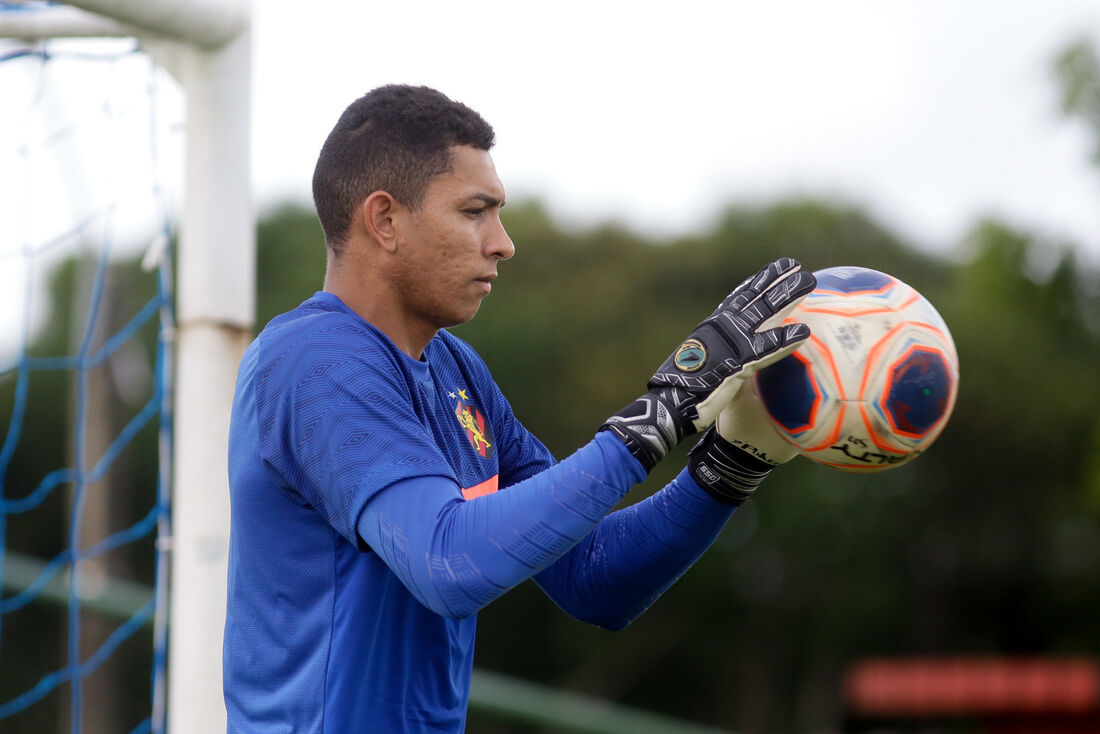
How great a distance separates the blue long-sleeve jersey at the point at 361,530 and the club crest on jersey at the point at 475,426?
82 millimetres

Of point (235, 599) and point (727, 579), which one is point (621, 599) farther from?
point (727, 579)

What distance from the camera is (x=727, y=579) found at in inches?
1037

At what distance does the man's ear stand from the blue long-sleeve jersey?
158mm

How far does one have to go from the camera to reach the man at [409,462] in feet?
6.60

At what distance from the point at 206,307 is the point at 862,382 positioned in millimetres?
1739

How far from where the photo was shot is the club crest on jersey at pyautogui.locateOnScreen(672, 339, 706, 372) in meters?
2.29

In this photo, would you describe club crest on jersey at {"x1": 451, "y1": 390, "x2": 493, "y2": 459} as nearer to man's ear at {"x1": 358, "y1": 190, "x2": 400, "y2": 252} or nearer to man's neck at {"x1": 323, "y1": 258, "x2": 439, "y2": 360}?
man's neck at {"x1": 323, "y1": 258, "x2": 439, "y2": 360}

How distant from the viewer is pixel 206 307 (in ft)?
10.8

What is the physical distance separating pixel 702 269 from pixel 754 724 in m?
10.4

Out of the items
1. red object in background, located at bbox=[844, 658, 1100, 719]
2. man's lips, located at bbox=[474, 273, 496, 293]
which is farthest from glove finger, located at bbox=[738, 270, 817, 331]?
Answer: red object in background, located at bbox=[844, 658, 1100, 719]

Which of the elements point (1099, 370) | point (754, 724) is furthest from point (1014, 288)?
point (754, 724)

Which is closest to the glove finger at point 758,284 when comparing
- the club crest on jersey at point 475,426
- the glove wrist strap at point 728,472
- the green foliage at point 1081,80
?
the glove wrist strap at point 728,472

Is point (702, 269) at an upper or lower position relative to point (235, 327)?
lower

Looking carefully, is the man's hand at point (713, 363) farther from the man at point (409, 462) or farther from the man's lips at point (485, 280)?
the man's lips at point (485, 280)
